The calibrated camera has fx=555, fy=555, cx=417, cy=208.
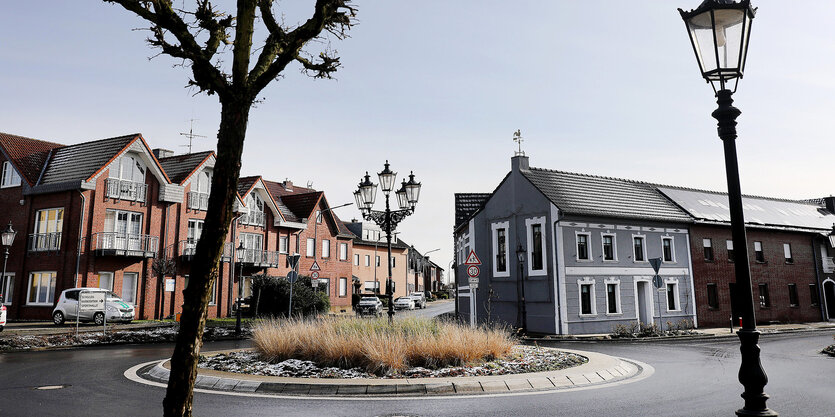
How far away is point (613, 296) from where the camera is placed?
2739 cm

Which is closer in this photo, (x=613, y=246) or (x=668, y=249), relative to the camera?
(x=613, y=246)

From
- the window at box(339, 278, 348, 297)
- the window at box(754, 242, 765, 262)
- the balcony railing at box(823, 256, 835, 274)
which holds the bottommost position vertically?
the window at box(339, 278, 348, 297)

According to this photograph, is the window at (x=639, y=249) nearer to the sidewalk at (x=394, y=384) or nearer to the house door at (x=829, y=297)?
the house door at (x=829, y=297)

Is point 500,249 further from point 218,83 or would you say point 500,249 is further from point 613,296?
point 218,83

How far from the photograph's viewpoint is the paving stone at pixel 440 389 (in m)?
9.37

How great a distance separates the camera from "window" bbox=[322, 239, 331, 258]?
1886 inches

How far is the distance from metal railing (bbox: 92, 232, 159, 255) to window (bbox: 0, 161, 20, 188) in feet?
23.1

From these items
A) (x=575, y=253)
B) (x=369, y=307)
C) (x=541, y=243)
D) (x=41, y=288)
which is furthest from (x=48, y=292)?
(x=575, y=253)

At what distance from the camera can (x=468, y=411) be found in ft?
25.8

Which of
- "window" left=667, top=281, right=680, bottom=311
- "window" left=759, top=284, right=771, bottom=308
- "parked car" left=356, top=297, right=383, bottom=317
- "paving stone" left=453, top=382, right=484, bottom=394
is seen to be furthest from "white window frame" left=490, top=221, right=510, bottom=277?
"paving stone" left=453, top=382, right=484, bottom=394

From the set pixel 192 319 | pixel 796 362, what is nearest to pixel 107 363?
pixel 192 319

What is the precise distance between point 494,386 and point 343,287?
41.6 meters

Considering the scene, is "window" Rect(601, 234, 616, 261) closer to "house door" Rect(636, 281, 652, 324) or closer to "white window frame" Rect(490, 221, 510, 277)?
"house door" Rect(636, 281, 652, 324)

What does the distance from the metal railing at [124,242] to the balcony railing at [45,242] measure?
6.41ft
